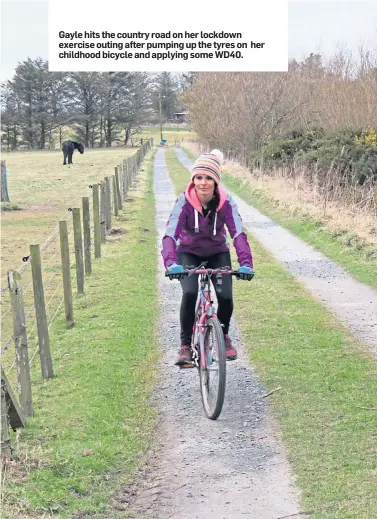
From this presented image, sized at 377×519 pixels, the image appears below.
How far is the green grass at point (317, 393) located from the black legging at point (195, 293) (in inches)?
33.9

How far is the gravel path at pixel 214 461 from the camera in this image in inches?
177

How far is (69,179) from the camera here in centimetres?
3822

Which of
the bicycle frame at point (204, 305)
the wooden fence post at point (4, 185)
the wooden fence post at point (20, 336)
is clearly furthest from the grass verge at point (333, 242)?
the wooden fence post at point (4, 185)

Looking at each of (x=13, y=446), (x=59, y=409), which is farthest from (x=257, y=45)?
(x=13, y=446)

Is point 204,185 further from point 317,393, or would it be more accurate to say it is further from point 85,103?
point 85,103

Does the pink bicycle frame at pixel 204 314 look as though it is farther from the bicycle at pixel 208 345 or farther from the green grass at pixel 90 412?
the green grass at pixel 90 412

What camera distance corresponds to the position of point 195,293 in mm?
6312

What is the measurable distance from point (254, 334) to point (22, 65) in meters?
81.6

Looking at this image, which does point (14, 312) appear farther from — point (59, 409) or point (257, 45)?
point (257, 45)

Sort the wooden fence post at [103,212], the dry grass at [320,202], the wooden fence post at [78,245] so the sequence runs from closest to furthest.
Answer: the wooden fence post at [78,245]
the dry grass at [320,202]
the wooden fence post at [103,212]

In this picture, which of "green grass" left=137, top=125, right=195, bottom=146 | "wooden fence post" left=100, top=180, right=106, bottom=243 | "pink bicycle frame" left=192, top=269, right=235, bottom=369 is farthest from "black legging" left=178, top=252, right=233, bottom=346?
"green grass" left=137, top=125, right=195, bottom=146

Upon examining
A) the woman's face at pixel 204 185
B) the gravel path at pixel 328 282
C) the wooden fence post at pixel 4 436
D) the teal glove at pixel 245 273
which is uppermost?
the woman's face at pixel 204 185

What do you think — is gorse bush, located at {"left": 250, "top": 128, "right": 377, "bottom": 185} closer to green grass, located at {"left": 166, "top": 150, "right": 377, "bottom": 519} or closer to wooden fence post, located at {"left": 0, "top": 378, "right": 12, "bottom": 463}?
green grass, located at {"left": 166, "top": 150, "right": 377, "bottom": 519}

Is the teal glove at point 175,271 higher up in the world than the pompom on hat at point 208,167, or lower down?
lower down
